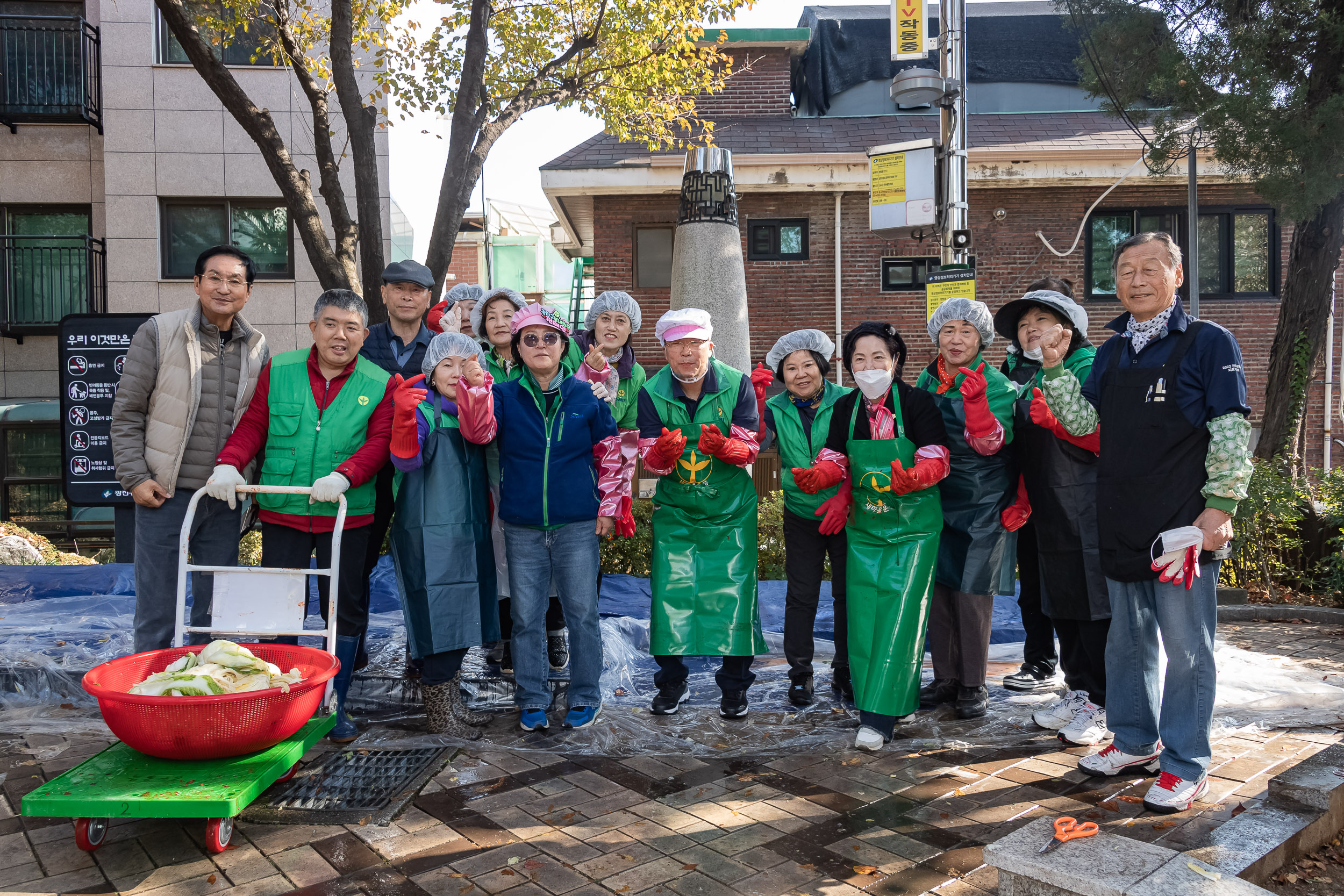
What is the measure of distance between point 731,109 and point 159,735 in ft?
44.3

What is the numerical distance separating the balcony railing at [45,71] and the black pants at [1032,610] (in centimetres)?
1332

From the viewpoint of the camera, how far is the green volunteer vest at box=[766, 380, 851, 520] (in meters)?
4.62

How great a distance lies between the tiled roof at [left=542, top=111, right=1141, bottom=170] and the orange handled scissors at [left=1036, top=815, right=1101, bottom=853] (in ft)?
38.1

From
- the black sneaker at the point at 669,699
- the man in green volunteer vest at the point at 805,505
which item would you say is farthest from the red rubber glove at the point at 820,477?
the black sneaker at the point at 669,699

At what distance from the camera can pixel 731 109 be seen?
14.8 metres

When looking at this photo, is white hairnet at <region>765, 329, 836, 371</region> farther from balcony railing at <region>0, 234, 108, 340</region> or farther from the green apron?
balcony railing at <region>0, 234, 108, 340</region>

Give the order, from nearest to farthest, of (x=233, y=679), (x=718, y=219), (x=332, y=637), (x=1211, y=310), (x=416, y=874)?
(x=416, y=874) → (x=233, y=679) → (x=332, y=637) → (x=718, y=219) → (x=1211, y=310)

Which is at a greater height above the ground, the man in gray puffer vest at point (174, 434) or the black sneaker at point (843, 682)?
the man in gray puffer vest at point (174, 434)

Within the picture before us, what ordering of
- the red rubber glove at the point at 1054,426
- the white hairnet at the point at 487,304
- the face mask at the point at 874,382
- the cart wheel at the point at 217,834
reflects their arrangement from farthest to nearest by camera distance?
1. the white hairnet at the point at 487,304
2. the face mask at the point at 874,382
3. the red rubber glove at the point at 1054,426
4. the cart wheel at the point at 217,834

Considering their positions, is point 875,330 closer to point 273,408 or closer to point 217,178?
point 273,408

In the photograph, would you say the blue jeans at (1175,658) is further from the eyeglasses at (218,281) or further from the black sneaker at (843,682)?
the eyeglasses at (218,281)

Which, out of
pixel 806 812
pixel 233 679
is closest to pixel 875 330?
pixel 806 812

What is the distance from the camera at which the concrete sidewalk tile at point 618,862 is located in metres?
3.00

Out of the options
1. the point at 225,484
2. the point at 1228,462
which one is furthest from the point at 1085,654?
the point at 225,484
